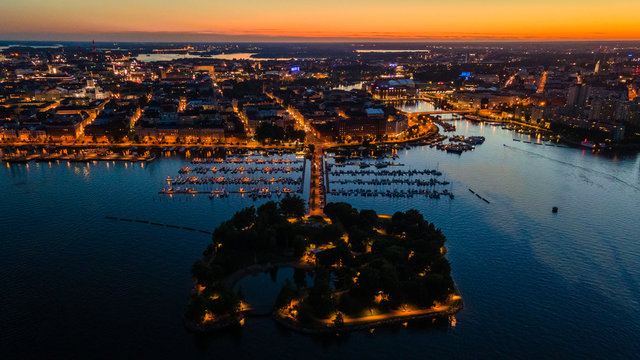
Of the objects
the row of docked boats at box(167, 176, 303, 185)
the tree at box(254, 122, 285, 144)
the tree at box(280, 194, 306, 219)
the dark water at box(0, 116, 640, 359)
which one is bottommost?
the dark water at box(0, 116, 640, 359)

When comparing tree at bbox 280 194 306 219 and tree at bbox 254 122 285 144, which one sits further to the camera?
tree at bbox 254 122 285 144

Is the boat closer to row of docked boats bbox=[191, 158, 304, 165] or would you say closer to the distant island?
row of docked boats bbox=[191, 158, 304, 165]

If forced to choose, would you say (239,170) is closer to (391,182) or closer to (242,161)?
(242,161)

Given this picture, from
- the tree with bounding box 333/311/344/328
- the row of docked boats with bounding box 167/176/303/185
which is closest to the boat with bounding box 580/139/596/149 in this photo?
the row of docked boats with bounding box 167/176/303/185

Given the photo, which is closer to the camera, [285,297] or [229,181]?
[285,297]

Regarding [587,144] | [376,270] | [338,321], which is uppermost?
[587,144]

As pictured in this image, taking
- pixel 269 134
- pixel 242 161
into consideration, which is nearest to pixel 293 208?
pixel 242 161

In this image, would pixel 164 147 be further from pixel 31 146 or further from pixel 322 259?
pixel 322 259
